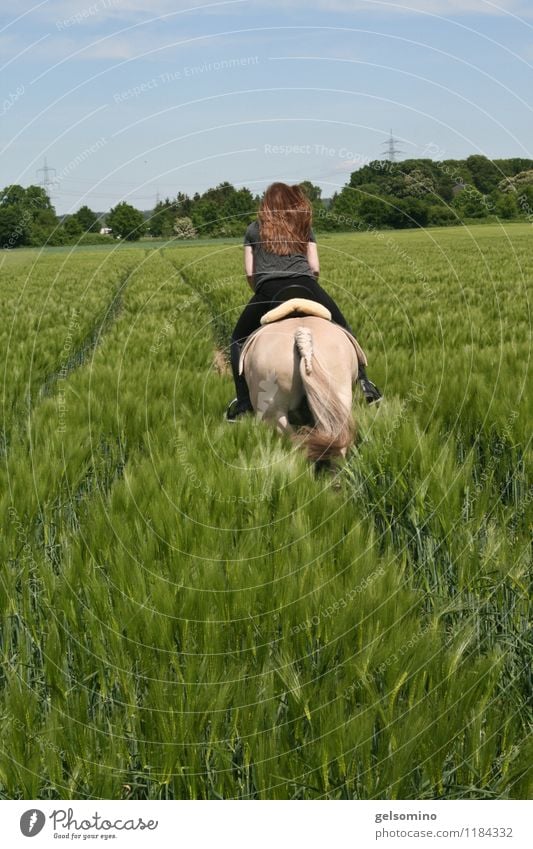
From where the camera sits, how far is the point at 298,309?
4.44 meters

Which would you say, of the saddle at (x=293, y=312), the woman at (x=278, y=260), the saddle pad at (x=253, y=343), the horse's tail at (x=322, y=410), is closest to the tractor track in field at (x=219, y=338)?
the woman at (x=278, y=260)

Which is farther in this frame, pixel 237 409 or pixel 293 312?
pixel 237 409

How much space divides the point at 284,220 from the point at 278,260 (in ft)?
1.25

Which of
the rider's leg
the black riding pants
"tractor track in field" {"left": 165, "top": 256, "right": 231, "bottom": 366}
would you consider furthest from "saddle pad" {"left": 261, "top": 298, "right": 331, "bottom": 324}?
"tractor track in field" {"left": 165, "top": 256, "right": 231, "bottom": 366}

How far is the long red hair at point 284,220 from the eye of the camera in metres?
4.44

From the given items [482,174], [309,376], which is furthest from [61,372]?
[482,174]

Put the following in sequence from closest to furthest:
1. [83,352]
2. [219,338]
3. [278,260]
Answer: [278,260], [83,352], [219,338]

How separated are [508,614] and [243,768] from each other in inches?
47.7

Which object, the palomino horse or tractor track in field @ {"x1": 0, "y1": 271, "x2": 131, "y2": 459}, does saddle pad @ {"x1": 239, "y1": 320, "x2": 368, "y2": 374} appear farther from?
tractor track in field @ {"x1": 0, "y1": 271, "x2": 131, "y2": 459}

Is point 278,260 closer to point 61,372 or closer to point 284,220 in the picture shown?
point 284,220

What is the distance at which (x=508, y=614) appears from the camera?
251cm

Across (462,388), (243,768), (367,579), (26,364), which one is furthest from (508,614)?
(26,364)

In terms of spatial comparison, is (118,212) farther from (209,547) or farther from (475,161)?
(209,547)

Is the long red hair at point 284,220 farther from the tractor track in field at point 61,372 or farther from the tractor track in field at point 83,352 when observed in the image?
the tractor track in field at point 83,352
